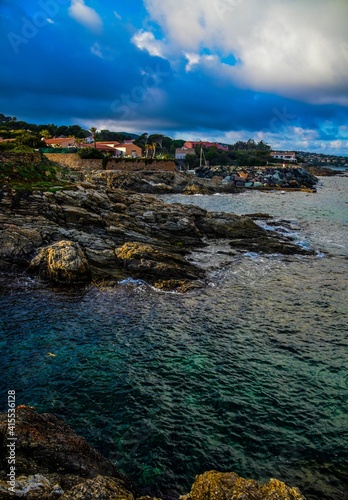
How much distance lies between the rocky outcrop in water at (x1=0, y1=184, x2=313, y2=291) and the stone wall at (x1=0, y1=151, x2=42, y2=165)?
7727 mm

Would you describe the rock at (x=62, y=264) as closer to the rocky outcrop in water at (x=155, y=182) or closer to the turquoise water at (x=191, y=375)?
the turquoise water at (x=191, y=375)

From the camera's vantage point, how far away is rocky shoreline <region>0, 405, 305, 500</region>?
18.4ft

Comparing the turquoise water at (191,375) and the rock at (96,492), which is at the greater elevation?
the rock at (96,492)

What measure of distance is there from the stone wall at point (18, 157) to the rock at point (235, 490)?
38163mm

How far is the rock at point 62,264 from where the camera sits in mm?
21000

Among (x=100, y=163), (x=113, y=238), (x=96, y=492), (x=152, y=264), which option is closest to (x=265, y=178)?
(x=100, y=163)

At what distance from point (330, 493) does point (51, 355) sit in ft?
33.7

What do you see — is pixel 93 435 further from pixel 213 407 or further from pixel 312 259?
pixel 312 259

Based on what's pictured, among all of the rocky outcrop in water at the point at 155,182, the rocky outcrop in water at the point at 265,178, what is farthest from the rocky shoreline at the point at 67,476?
the rocky outcrop in water at the point at 265,178

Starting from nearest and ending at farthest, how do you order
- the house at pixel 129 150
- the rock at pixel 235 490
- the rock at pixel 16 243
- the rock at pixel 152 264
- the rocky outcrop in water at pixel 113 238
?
the rock at pixel 235 490
the rocky outcrop in water at pixel 113 238
the rock at pixel 16 243
the rock at pixel 152 264
the house at pixel 129 150

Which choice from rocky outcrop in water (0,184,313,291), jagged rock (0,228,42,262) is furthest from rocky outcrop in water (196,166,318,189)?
jagged rock (0,228,42,262)

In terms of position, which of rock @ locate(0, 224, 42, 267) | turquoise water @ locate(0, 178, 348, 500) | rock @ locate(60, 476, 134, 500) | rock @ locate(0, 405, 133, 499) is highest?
rock @ locate(0, 224, 42, 267)

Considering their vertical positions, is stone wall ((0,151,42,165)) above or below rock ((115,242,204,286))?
above

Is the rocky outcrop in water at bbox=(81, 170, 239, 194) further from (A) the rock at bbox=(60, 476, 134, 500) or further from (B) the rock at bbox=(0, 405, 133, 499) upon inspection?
(A) the rock at bbox=(60, 476, 134, 500)
